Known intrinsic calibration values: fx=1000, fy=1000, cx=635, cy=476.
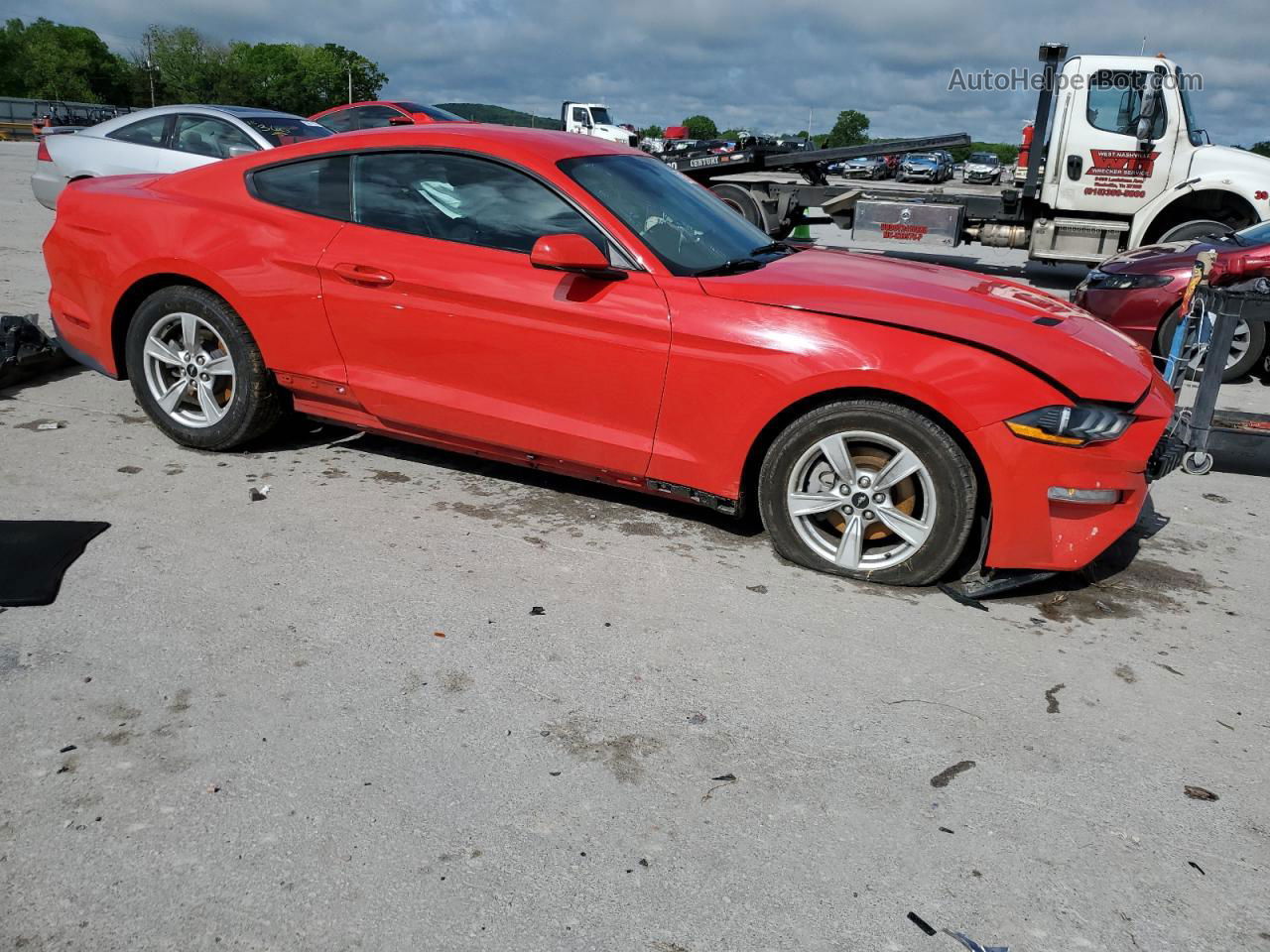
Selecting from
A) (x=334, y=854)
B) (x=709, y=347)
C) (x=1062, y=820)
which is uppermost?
(x=709, y=347)

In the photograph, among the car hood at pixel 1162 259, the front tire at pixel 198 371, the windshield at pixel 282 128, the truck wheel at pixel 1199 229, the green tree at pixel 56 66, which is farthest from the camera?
the green tree at pixel 56 66

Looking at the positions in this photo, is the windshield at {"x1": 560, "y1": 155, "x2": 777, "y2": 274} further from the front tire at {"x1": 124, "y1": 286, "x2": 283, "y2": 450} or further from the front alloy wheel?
the front alloy wheel

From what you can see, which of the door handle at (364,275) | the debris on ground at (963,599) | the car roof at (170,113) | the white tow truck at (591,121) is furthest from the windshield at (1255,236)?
the white tow truck at (591,121)

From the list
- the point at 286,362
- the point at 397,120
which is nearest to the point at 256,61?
the point at 397,120

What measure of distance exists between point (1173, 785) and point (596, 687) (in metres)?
1.63

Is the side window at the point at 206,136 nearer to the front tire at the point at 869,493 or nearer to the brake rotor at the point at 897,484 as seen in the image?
the front tire at the point at 869,493

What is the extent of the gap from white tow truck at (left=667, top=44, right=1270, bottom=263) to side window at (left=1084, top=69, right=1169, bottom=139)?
0.01 meters

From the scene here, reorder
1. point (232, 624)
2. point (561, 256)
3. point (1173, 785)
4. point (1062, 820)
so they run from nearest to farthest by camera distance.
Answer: point (1062, 820) → point (1173, 785) → point (232, 624) → point (561, 256)

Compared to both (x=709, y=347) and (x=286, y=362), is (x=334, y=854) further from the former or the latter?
(x=286, y=362)

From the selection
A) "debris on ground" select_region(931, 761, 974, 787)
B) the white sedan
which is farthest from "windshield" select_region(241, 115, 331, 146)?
"debris on ground" select_region(931, 761, 974, 787)

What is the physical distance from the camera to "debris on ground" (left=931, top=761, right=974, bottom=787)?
2686 mm

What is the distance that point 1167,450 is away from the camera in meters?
3.85

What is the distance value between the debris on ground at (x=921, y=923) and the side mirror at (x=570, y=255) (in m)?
2.51

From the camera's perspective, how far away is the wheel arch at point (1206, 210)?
39.8 feet
